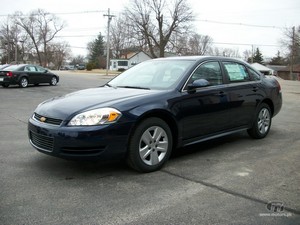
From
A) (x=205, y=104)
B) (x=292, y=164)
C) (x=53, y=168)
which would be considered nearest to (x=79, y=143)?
(x=53, y=168)

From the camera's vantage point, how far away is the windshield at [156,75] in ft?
16.9

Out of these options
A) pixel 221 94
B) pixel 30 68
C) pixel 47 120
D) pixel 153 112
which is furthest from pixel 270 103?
pixel 30 68

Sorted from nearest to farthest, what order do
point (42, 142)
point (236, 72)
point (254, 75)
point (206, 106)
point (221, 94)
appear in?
point (42, 142), point (206, 106), point (221, 94), point (236, 72), point (254, 75)

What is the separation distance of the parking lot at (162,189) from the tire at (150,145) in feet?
0.46

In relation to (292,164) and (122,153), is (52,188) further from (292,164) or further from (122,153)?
(292,164)

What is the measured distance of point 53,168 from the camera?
464 centimetres

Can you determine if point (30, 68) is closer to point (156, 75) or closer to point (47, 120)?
point (156, 75)

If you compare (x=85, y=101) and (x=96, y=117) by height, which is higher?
(x=85, y=101)

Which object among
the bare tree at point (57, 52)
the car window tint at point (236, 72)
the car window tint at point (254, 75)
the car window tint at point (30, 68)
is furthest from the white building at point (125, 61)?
the car window tint at point (236, 72)

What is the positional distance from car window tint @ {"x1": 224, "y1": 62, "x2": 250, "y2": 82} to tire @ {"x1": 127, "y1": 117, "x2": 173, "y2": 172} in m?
1.89

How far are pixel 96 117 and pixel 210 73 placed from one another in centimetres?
226

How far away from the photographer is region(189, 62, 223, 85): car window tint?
5.32 meters

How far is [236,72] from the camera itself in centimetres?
615

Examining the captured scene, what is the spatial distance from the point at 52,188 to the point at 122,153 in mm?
899
